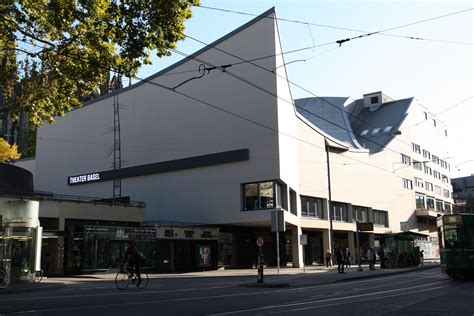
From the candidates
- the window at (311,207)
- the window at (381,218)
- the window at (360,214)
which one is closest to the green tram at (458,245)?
the window at (311,207)

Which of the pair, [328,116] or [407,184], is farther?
[328,116]

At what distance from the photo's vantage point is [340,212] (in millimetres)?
52219

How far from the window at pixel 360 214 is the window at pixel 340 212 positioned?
1734mm

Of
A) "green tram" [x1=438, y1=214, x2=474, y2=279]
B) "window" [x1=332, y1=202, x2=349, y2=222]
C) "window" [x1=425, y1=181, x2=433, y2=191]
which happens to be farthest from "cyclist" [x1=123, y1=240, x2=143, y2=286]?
"window" [x1=425, y1=181, x2=433, y2=191]

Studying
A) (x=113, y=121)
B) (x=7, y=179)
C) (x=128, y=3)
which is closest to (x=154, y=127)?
→ (x=113, y=121)

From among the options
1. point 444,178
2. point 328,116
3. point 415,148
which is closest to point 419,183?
point 415,148

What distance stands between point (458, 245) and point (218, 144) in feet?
78.8

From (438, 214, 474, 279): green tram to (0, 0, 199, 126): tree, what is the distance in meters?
14.8

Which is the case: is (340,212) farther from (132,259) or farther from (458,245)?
(132,259)

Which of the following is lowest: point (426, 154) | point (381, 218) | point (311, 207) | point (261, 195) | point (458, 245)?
point (458, 245)

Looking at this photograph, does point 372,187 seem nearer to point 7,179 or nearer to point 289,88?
point 289,88

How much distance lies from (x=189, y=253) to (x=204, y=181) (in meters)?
8.18

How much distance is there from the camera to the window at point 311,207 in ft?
150

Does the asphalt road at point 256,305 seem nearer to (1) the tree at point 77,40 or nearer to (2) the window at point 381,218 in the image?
(1) the tree at point 77,40
